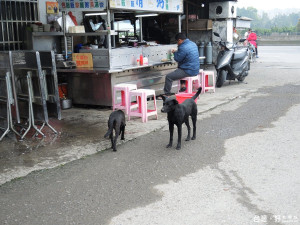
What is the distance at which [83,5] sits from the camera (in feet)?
26.5

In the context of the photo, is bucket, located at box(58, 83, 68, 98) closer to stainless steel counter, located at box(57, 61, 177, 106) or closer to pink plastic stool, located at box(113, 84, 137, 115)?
stainless steel counter, located at box(57, 61, 177, 106)

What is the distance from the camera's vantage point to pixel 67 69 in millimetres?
8633

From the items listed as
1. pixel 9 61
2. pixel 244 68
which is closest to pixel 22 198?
pixel 9 61

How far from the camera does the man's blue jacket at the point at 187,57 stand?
9055 millimetres

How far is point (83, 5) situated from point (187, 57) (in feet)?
9.09

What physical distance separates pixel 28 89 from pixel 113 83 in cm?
255

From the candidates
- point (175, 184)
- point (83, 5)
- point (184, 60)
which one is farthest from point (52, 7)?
point (175, 184)

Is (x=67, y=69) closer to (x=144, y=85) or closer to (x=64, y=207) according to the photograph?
(x=144, y=85)

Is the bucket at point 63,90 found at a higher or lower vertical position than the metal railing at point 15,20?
lower

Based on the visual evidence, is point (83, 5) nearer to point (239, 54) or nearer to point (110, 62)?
point (110, 62)

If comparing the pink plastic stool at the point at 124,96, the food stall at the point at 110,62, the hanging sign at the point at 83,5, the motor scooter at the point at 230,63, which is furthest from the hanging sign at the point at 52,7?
the motor scooter at the point at 230,63

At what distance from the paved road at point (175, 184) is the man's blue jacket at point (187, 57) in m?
2.75

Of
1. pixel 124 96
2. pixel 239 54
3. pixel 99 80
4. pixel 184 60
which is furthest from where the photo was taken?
pixel 239 54

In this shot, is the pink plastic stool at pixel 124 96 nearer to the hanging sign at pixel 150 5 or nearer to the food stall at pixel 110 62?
the food stall at pixel 110 62
